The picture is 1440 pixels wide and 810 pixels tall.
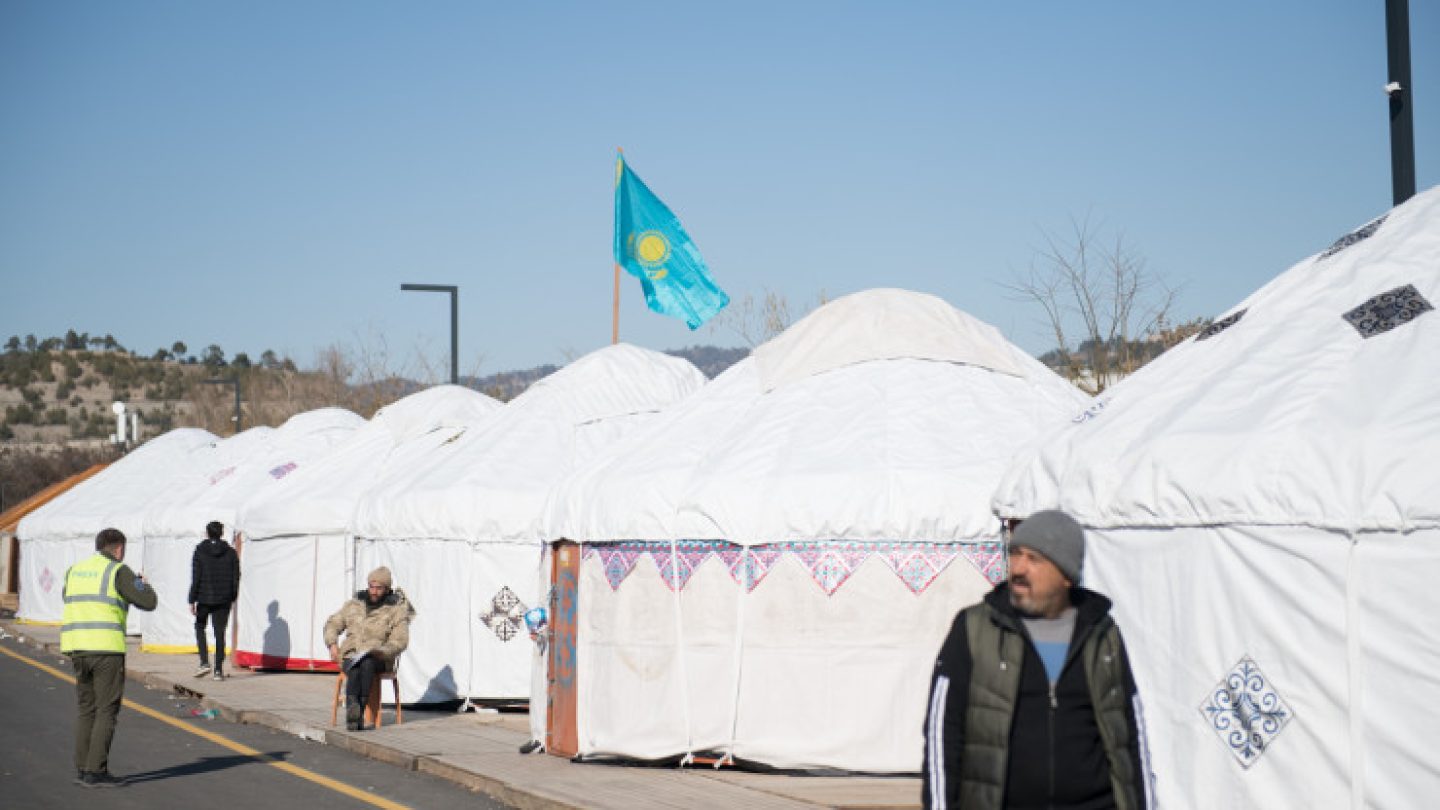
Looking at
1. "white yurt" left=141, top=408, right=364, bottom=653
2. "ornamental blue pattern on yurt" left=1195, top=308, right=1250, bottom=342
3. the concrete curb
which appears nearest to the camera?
"ornamental blue pattern on yurt" left=1195, top=308, right=1250, bottom=342

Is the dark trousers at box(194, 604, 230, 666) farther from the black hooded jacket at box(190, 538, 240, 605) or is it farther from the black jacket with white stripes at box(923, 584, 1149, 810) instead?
the black jacket with white stripes at box(923, 584, 1149, 810)

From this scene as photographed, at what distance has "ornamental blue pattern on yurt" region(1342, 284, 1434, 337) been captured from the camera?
27.4 ft

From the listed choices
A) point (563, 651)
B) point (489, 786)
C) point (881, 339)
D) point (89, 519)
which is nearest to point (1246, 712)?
point (489, 786)

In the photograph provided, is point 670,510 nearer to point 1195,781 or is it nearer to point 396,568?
point 1195,781

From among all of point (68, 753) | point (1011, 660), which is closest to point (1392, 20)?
point (1011, 660)

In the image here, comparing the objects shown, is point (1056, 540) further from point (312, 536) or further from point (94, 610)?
point (312, 536)

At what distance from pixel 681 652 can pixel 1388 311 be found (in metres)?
5.60

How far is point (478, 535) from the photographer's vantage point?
55.8ft

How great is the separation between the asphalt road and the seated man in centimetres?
67

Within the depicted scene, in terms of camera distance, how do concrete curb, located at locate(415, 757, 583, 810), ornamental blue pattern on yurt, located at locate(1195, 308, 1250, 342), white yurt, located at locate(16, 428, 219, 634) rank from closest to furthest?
1. ornamental blue pattern on yurt, located at locate(1195, 308, 1250, 342)
2. concrete curb, located at locate(415, 757, 583, 810)
3. white yurt, located at locate(16, 428, 219, 634)

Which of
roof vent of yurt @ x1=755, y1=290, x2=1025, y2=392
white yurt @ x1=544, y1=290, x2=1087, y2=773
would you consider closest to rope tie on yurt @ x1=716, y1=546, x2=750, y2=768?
white yurt @ x1=544, y1=290, x2=1087, y2=773

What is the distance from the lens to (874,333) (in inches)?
546

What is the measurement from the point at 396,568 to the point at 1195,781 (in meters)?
11.3

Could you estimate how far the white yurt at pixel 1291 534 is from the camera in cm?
725
